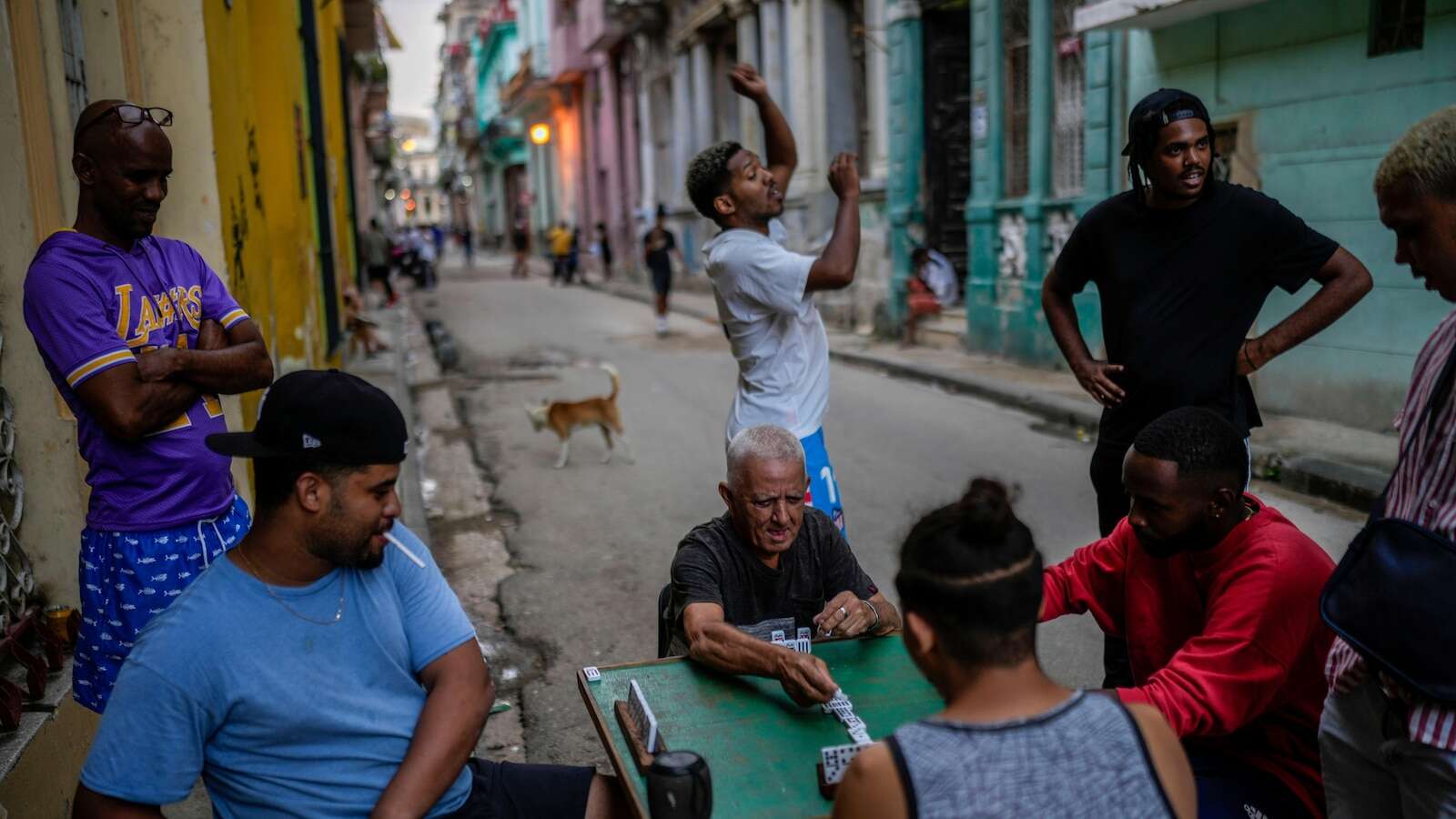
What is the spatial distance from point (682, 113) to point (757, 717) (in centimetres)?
2314

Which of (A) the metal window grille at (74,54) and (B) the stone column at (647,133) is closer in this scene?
(A) the metal window grille at (74,54)

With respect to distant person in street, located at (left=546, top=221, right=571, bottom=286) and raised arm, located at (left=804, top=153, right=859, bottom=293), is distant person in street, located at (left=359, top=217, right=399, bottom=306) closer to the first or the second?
distant person in street, located at (left=546, top=221, right=571, bottom=286)

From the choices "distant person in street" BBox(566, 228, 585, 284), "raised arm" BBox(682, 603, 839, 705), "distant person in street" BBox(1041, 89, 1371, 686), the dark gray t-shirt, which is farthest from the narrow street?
"distant person in street" BBox(566, 228, 585, 284)

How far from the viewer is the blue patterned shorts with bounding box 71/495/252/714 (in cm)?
284

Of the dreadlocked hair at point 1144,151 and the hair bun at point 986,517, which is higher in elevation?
the dreadlocked hair at point 1144,151

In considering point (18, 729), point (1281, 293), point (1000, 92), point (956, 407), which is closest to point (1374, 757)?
point (18, 729)

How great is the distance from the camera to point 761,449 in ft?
A: 10.4

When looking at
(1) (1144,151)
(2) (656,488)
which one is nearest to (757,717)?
(1) (1144,151)

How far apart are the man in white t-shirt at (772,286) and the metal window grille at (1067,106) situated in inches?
331

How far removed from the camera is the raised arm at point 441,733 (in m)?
2.20

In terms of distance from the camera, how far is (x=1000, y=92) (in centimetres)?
1256

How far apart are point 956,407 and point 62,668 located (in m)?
7.89

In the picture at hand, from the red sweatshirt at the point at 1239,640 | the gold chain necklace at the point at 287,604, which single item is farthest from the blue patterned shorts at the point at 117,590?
the red sweatshirt at the point at 1239,640

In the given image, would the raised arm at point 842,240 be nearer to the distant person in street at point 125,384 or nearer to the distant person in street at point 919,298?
the distant person in street at point 125,384
